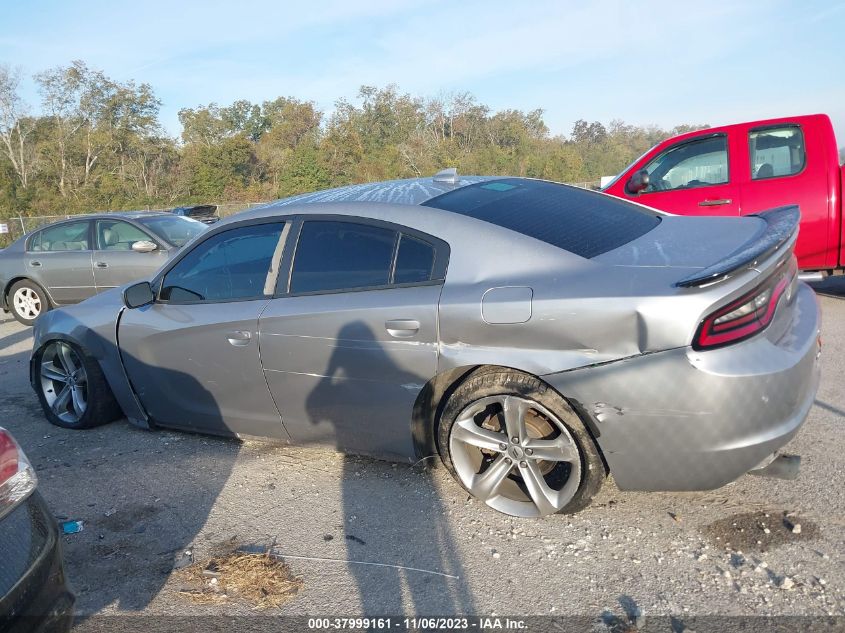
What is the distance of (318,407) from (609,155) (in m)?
46.0

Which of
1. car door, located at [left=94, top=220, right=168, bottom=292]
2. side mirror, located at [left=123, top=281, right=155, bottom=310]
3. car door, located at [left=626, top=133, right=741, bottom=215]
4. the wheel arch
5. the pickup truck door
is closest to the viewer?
side mirror, located at [left=123, top=281, right=155, bottom=310]

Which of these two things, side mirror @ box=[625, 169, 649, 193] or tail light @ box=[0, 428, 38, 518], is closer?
tail light @ box=[0, 428, 38, 518]

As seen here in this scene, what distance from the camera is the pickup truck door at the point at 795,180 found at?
6465mm

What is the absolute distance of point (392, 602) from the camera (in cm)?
261

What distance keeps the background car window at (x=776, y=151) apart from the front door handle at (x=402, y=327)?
5111mm

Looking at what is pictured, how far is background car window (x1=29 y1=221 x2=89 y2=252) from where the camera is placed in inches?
364

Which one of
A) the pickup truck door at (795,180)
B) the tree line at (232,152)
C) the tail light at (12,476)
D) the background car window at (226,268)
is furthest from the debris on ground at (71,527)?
the tree line at (232,152)

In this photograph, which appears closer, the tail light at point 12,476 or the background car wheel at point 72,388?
the tail light at point 12,476

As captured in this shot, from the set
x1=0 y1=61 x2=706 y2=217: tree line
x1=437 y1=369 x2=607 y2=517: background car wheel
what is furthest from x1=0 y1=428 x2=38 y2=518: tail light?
x1=0 y1=61 x2=706 y2=217: tree line

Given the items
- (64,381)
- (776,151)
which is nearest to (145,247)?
(64,381)

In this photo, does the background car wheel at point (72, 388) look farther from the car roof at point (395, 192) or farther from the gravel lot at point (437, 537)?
the car roof at point (395, 192)

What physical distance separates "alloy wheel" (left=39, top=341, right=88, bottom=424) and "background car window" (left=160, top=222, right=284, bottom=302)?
1.00m

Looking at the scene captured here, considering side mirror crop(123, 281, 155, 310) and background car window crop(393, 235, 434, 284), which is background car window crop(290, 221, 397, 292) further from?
side mirror crop(123, 281, 155, 310)

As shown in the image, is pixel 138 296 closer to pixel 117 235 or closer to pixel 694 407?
pixel 694 407
